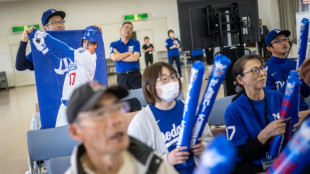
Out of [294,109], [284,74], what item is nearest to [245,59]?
[294,109]

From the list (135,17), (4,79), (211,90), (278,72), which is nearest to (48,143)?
(211,90)

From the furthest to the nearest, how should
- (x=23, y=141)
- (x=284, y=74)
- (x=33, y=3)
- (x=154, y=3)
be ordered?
(x=154, y=3)
(x=33, y=3)
(x=23, y=141)
(x=284, y=74)

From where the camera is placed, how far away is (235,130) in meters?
2.53

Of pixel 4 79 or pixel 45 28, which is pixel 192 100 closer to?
pixel 45 28

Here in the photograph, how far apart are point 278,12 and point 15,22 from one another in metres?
13.3

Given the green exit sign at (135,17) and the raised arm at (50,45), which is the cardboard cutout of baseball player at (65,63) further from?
the green exit sign at (135,17)

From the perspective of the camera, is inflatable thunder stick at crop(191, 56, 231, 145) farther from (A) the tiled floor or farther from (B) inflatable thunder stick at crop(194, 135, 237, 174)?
(A) the tiled floor

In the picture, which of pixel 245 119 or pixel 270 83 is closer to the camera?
pixel 245 119

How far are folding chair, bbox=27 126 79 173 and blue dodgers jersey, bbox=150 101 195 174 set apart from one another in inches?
42.5

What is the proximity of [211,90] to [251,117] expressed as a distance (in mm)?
822

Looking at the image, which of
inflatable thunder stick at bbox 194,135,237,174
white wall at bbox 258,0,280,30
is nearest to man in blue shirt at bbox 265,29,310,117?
inflatable thunder stick at bbox 194,135,237,174

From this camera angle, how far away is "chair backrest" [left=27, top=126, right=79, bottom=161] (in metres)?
3.18

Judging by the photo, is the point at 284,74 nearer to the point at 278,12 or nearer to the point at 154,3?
the point at 278,12

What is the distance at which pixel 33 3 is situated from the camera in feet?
62.6
